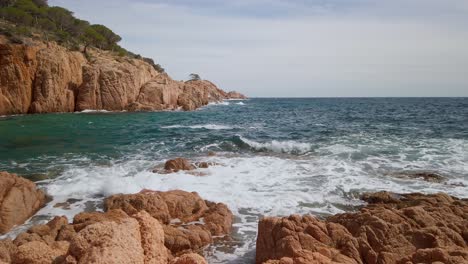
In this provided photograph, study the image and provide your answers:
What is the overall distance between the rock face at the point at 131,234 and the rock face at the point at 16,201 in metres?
1.49

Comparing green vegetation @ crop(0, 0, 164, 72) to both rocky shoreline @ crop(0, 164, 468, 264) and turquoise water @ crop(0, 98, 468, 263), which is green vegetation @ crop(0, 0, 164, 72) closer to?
turquoise water @ crop(0, 98, 468, 263)

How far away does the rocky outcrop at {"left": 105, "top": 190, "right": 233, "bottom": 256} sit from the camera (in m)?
7.14

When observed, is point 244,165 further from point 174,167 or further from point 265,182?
point 174,167

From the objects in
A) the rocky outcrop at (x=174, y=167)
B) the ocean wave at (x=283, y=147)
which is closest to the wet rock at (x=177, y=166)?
the rocky outcrop at (x=174, y=167)

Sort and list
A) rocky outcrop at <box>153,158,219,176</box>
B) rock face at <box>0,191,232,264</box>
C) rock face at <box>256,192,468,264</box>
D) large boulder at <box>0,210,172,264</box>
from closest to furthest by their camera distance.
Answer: large boulder at <box>0,210,172,264</box>
rock face at <box>0,191,232,264</box>
rock face at <box>256,192,468,264</box>
rocky outcrop at <box>153,158,219,176</box>

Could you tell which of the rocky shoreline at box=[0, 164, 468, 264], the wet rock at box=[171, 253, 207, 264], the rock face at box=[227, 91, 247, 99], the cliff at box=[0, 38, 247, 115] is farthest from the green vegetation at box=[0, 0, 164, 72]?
the rock face at box=[227, 91, 247, 99]

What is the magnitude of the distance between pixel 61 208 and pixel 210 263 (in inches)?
218

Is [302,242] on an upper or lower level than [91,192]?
upper

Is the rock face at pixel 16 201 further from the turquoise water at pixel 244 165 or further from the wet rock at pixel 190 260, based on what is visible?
the wet rock at pixel 190 260

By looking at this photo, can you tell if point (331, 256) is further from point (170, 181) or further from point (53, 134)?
point (53, 134)

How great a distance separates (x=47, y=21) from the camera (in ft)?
182

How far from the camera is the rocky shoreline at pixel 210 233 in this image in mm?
3533

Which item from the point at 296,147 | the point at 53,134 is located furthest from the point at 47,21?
the point at 296,147

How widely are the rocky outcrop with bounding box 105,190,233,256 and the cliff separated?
33.7 m
